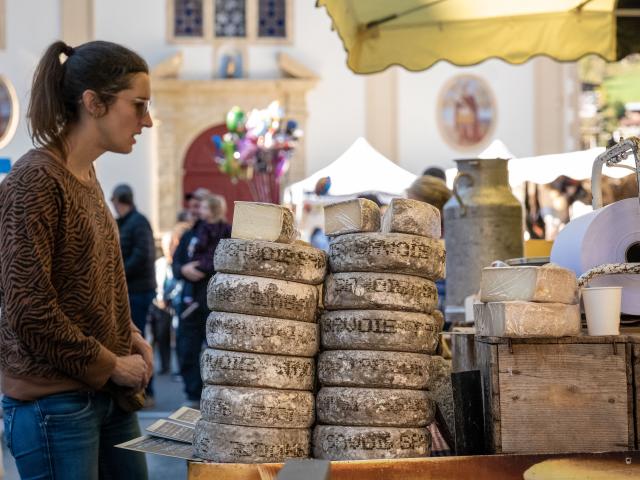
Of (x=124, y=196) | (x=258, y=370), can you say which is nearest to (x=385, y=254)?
(x=258, y=370)

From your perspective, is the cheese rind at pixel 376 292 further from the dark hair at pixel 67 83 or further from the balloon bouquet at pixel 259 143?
the balloon bouquet at pixel 259 143

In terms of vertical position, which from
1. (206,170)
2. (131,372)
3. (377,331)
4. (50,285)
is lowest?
(131,372)

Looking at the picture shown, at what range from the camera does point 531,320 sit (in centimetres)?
251

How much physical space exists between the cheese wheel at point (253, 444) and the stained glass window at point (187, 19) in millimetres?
22625

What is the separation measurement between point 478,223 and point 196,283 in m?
4.52

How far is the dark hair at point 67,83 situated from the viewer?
271 centimetres

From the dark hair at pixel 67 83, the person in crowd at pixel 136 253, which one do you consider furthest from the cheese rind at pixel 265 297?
the person in crowd at pixel 136 253

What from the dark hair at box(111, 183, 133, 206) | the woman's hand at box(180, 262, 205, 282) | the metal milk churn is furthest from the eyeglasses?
the dark hair at box(111, 183, 133, 206)

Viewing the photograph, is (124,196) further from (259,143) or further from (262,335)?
(259,143)

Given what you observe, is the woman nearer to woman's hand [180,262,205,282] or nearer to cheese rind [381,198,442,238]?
cheese rind [381,198,442,238]

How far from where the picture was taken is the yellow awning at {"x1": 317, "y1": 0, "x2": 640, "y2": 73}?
546 centimetres

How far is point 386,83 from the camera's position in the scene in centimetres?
2398

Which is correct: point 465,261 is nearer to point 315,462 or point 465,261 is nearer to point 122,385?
point 122,385

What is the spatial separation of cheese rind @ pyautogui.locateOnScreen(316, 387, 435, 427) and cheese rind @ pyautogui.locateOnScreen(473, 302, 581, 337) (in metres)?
0.25
